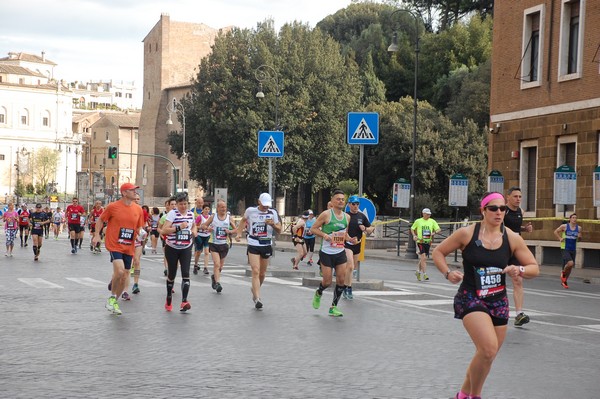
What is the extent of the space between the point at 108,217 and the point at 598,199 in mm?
15327

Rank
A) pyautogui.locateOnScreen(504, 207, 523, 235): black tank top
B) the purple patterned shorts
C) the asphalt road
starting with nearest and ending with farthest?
the purple patterned shorts < the asphalt road < pyautogui.locateOnScreen(504, 207, 523, 235): black tank top

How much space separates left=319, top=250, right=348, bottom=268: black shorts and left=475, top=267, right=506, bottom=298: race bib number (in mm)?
8036

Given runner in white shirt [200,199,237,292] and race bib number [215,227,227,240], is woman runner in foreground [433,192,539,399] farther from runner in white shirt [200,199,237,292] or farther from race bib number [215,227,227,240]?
race bib number [215,227,227,240]

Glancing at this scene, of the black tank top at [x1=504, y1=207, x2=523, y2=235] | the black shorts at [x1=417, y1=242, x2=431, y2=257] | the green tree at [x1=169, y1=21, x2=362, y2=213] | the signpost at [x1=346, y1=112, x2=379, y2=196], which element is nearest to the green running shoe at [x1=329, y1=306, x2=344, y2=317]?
the black tank top at [x1=504, y1=207, x2=523, y2=235]

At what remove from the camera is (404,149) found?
65.1 m

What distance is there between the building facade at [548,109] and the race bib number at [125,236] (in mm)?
16316

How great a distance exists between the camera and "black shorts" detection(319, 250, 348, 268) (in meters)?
15.7

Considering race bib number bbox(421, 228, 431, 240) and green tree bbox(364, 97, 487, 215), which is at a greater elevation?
green tree bbox(364, 97, 487, 215)

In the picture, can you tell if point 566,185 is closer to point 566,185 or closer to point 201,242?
point 566,185

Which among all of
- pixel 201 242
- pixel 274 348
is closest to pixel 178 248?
pixel 274 348

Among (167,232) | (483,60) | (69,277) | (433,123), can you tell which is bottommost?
(69,277)

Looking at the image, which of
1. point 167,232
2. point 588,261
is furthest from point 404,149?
point 167,232

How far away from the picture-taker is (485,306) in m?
7.68

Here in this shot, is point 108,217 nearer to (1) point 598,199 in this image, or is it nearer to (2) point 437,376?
(2) point 437,376
